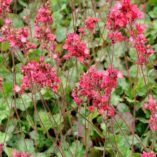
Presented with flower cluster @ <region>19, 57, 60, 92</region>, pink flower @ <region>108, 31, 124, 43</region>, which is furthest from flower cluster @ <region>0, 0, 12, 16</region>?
pink flower @ <region>108, 31, 124, 43</region>

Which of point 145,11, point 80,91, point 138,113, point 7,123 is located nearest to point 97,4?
point 145,11

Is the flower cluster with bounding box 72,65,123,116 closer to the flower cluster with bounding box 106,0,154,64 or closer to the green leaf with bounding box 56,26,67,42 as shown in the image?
the flower cluster with bounding box 106,0,154,64

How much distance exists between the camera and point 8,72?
12.3 ft

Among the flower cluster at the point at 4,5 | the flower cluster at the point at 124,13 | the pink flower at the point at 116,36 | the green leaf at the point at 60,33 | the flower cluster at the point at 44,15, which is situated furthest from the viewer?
the green leaf at the point at 60,33

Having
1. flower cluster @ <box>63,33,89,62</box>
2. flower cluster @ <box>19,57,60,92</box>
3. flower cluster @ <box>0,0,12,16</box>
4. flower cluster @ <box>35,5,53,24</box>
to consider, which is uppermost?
flower cluster @ <box>0,0,12,16</box>

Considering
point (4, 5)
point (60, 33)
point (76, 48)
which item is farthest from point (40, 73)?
point (60, 33)

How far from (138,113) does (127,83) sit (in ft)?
0.96

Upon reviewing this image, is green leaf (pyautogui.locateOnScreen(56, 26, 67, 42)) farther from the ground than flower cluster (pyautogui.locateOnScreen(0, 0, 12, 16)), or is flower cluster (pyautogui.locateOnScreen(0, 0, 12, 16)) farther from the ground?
flower cluster (pyautogui.locateOnScreen(0, 0, 12, 16))

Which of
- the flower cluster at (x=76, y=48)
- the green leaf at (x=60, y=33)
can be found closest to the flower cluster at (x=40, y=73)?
the flower cluster at (x=76, y=48)

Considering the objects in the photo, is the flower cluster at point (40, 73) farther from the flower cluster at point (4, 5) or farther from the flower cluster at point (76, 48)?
the flower cluster at point (4, 5)

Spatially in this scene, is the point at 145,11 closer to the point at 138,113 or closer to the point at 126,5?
the point at 138,113

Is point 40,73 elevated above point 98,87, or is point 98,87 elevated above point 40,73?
point 40,73

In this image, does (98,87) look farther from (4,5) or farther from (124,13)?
(4,5)

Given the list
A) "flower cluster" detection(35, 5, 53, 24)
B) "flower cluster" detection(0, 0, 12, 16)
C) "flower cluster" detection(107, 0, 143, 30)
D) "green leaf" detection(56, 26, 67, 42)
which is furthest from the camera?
"green leaf" detection(56, 26, 67, 42)
